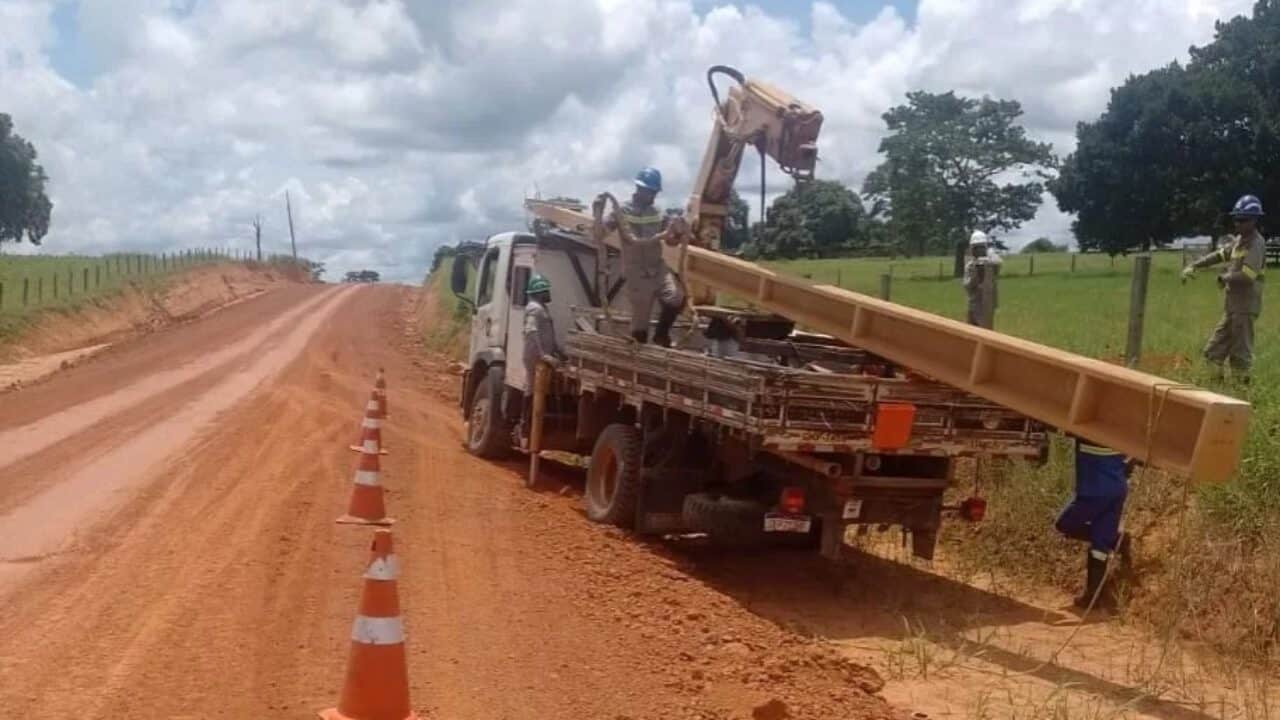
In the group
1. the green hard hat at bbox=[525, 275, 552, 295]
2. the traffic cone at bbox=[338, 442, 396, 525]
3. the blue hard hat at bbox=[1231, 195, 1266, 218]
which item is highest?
the blue hard hat at bbox=[1231, 195, 1266, 218]

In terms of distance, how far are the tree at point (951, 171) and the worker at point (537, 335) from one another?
46.7m

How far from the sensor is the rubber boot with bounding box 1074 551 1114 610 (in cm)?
824

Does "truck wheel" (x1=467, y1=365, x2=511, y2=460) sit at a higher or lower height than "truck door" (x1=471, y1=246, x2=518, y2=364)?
lower

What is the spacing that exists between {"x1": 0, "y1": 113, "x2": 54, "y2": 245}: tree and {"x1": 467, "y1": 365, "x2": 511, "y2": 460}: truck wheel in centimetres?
7023

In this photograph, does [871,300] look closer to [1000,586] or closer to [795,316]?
[795,316]

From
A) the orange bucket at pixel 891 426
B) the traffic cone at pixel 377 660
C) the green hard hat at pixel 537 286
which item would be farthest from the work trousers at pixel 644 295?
the traffic cone at pixel 377 660

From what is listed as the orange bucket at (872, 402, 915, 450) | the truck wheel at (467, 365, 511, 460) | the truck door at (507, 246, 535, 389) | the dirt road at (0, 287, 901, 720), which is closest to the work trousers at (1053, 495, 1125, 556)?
the orange bucket at (872, 402, 915, 450)

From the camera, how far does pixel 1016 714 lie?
6.08 m

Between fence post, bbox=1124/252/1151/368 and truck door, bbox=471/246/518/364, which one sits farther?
truck door, bbox=471/246/518/364

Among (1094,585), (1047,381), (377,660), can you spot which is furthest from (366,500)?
(1094,585)

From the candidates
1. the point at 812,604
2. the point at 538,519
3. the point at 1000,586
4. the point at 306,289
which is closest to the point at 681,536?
the point at 538,519

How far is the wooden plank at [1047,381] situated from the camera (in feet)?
18.6

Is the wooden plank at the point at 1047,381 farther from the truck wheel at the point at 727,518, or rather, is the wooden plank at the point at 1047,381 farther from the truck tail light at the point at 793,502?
the truck wheel at the point at 727,518

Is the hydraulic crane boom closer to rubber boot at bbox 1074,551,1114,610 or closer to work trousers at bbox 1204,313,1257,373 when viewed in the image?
rubber boot at bbox 1074,551,1114,610
